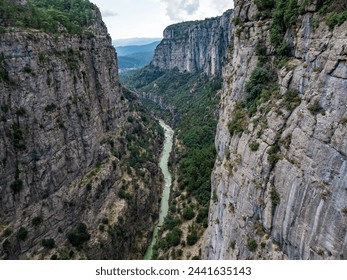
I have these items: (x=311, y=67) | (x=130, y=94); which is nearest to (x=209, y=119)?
(x=130, y=94)

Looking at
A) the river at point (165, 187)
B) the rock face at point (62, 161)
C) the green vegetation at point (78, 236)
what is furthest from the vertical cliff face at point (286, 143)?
the rock face at point (62, 161)

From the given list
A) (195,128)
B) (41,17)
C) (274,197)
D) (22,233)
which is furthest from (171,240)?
(195,128)

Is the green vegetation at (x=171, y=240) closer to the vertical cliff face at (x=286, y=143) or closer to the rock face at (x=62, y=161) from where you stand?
the rock face at (x=62, y=161)

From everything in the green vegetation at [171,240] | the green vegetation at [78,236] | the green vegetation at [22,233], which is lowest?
the green vegetation at [171,240]

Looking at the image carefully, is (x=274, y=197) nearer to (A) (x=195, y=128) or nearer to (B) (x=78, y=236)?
(B) (x=78, y=236)

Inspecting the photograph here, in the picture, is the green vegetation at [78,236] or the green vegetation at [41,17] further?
the green vegetation at [78,236]

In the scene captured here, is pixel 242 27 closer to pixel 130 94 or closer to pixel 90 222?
pixel 90 222
